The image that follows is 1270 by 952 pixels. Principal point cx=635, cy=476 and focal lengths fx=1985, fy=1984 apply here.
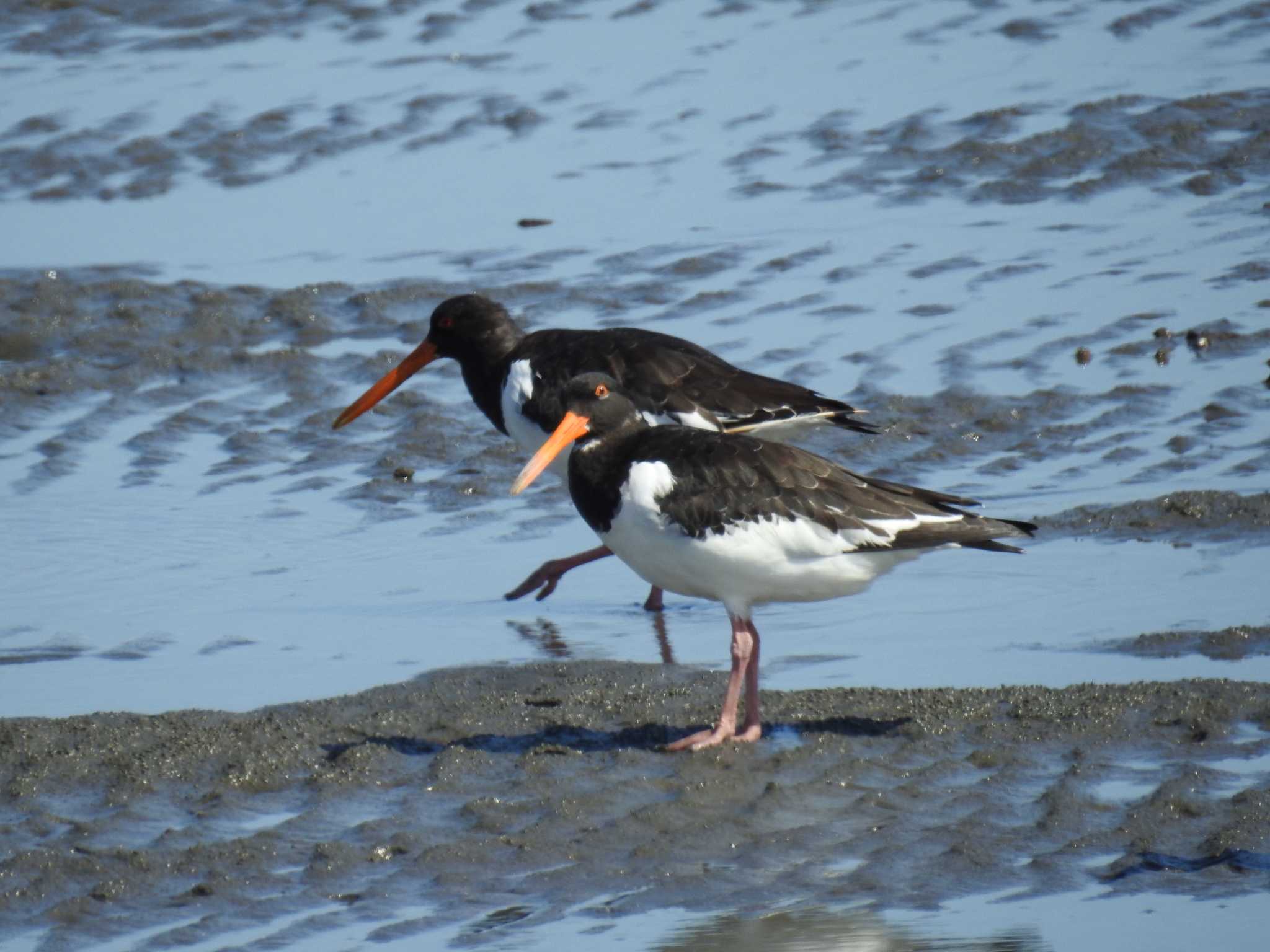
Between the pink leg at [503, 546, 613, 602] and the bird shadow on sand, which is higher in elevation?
the pink leg at [503, 546, 613, 602]

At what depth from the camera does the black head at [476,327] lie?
29.9 ft

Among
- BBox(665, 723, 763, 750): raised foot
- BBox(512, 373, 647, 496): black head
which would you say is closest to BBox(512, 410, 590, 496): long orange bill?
BBox(512, 373, 647, 496): black head

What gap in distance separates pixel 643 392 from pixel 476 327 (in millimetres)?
1368

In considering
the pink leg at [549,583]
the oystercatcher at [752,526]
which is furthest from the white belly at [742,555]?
the pink leg at [549,583]

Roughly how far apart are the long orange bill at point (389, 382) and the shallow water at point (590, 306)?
0.48ft

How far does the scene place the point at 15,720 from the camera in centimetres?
633

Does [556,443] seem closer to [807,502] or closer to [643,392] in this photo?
[807,502]

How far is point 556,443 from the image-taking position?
6.74 m

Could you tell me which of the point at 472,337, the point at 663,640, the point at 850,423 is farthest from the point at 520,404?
the point at 663,640

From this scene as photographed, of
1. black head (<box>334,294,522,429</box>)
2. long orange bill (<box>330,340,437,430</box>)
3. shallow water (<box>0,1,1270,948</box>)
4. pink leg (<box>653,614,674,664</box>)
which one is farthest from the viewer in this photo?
long orange bill (<box>330,340,437,430</box>)

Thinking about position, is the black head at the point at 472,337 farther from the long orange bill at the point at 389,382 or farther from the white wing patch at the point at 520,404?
the white wing patch at the point at 520,404

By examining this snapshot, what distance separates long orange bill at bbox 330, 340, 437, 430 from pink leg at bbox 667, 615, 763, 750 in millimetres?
3576

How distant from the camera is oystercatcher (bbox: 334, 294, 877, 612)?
794 cm

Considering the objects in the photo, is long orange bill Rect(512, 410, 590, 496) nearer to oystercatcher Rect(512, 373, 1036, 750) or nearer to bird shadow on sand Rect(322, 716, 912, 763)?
oystercatcher Rect(512, 373, 1036, 750)
